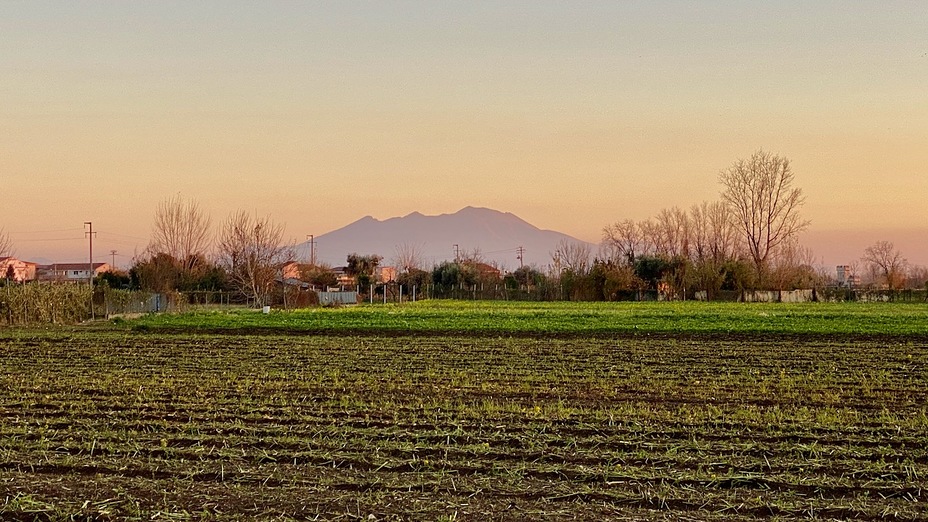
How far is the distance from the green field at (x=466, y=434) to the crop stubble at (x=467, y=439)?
32 millimetres

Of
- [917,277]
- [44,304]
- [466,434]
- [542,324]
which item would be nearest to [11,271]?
[44,304]

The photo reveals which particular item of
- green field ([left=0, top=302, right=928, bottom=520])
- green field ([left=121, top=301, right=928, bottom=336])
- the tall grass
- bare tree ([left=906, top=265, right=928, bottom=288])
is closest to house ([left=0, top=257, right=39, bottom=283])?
the tall grass

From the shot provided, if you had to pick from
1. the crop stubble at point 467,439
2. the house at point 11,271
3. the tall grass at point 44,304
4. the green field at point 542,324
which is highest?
the house at point 11,271

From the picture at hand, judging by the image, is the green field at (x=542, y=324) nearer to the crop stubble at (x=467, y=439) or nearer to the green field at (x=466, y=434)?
the green field at (x=466, y=434)

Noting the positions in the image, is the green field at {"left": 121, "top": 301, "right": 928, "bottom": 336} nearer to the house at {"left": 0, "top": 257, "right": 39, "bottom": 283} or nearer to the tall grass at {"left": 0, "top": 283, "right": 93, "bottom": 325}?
the tall grass at {"left": 0, "top": 283, "right": 93, "bottom": 325}

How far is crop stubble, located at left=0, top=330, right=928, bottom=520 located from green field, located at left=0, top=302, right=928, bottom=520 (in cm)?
3

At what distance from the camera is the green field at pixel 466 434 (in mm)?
6777

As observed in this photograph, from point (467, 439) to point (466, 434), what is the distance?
274 mm

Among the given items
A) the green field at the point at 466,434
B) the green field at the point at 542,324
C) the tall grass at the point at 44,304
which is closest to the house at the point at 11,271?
the tall grass at the point at 44,304

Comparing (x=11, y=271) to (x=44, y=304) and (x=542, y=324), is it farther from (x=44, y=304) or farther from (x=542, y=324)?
(x=542, y=324)

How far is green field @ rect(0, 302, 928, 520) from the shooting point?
678cm

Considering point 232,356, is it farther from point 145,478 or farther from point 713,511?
point 713,511

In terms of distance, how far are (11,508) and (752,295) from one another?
209ft

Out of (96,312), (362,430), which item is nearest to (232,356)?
(362,430)
